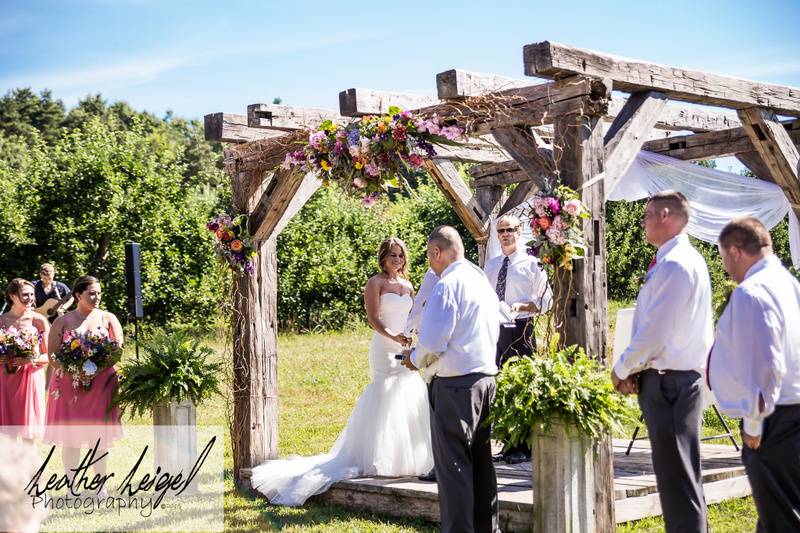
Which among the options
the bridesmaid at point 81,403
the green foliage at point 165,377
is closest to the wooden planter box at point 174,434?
the green foliage at point 165,377

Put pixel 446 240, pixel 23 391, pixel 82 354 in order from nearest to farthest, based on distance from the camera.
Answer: pixel 446 240 < pixel 82 354 < pixel 23 391

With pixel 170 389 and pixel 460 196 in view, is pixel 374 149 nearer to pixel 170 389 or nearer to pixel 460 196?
pixel 170 389

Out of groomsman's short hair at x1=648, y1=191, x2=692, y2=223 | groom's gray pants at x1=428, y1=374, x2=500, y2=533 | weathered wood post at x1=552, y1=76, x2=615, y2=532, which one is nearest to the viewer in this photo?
groomsman's short hair at x1=648, y1=191, x2=692, y2=223

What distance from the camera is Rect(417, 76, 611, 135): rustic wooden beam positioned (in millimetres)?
5484

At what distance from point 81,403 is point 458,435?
361 centimetres

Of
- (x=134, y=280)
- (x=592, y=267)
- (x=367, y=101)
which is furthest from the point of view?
(x=134, y=280)

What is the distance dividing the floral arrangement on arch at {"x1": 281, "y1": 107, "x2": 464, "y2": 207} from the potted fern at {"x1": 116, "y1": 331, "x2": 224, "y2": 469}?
1.98 m

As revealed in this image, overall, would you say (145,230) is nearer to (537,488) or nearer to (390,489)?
(390,489)

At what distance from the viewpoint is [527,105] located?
588 centimetres

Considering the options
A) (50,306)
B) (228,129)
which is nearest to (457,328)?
(228,129)

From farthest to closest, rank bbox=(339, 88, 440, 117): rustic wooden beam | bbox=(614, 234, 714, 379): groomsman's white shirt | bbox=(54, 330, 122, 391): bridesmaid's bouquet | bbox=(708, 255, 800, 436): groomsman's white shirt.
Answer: bbox=(54, 330, 122, 391): bridesmaid's bouquet
bbox=(339, 88, 440, 117): rustic wooden beam
bbox=(614, 234, 714, 379): groomsman's white shirt
bbox=(708, 255, 800, 436): groomsman's white shirt

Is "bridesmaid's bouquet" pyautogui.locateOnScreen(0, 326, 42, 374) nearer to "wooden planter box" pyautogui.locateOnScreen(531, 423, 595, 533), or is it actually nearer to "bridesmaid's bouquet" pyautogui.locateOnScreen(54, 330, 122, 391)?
"bridesmaid's bouquet" pyautogui.locateOnScreen(54, 330, 122, 391)

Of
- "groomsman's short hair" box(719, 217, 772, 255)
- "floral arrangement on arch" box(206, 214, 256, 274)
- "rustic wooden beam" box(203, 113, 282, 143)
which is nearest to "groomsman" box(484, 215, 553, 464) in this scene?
"floral arrangement on arch" box(206, 214, 256, 274)

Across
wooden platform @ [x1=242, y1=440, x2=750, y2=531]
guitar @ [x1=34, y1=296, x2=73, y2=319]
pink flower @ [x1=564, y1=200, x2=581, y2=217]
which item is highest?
pink flower @ [x1=564, y1=200, x2=581, y2=217]
